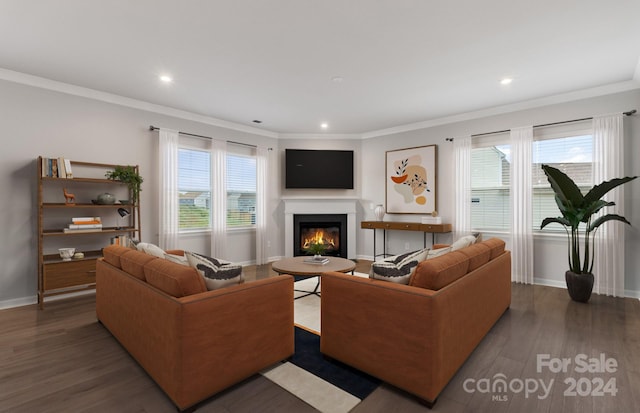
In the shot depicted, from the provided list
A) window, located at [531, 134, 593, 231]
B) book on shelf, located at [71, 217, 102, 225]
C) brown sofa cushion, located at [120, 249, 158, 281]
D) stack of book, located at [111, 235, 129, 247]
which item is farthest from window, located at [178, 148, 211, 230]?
window, located at [531, 134, 593, 231]

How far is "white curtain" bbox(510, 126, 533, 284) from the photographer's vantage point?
15.1ft

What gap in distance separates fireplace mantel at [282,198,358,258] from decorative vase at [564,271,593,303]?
3.62 meters

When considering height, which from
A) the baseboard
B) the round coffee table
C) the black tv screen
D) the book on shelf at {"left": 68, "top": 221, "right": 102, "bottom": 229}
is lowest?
the baseboard

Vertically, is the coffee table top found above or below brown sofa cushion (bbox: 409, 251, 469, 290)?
below

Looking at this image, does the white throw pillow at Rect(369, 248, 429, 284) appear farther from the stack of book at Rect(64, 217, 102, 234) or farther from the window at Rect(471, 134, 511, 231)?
the stack of book at Rect(64, 217, 102, 234)

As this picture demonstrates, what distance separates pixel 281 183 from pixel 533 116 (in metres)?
4.57

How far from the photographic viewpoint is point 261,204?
6234mm

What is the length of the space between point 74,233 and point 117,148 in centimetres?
136

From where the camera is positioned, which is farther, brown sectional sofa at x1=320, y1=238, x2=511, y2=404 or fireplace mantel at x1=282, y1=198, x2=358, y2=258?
fireplace mantel at x1=282, y1=198, x2=358, y2=258

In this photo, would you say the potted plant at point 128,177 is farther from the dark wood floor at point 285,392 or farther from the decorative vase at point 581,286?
the decorative vase at point 581,286

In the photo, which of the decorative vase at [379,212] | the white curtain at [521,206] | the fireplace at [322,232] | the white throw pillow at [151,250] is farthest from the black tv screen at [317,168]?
the white throw pillow at [151,250]

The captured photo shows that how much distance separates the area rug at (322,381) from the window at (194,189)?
3.62 meters

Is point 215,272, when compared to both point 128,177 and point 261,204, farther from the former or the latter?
point 261,204

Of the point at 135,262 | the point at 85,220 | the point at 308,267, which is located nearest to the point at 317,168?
the point at 308,267
